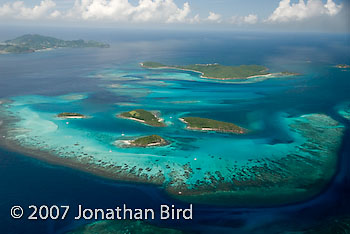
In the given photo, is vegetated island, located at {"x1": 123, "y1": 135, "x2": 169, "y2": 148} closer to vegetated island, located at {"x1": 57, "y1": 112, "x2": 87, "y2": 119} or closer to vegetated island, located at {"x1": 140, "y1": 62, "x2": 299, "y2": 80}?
vegetated island, located at {"x1": 57, "y1": 112, "x2": 87, "y2": 119}

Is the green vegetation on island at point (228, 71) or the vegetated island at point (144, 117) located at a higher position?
the green vegetation on island at point (228, 71)

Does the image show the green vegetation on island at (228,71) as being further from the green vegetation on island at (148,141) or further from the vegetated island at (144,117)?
the green vegetation on island at (148,141)

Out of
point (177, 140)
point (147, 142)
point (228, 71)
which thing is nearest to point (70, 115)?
point (147, 142)

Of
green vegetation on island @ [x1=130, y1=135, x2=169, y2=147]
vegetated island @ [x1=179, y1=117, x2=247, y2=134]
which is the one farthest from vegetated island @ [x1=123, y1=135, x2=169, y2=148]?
vegetated island @ [x1=179, y1=117, x2=247, y2=134]

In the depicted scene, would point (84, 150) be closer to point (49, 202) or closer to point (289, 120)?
point (49, 202)

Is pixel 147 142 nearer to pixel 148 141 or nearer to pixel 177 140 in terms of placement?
pixel 148 141

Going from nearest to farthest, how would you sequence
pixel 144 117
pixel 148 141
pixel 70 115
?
pixel 148 141 < pixel 144 117 < pixel 70 115

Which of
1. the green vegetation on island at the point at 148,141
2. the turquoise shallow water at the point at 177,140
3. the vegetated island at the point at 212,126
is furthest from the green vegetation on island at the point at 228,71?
the green vegetation on island at the point at 148,141
